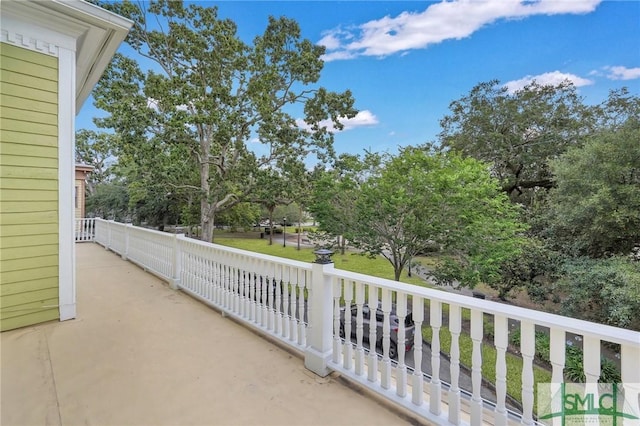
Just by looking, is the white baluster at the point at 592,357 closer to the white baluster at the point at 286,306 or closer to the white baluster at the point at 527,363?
the white baluster at the point at 527,363

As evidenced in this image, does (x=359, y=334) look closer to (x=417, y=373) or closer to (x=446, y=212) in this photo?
(x=417, y=373)

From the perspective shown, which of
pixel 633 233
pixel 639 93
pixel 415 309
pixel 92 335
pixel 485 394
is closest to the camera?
pixel 415 309

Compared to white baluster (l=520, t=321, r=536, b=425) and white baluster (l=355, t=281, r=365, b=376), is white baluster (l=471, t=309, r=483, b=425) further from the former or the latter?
white baluster (l=355, t=281, r=365, b=376)

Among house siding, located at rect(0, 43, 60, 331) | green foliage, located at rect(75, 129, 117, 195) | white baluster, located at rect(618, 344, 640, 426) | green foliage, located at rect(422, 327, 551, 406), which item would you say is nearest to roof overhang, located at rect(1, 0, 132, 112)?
house siding, located at rect(0, 43, 60, 331)

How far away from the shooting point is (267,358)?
2553 millimetres

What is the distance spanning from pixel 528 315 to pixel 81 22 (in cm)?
460

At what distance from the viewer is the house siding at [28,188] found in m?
2.89

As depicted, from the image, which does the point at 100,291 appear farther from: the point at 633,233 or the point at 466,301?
the point at 633,233

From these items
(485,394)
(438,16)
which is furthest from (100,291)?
(438,16)

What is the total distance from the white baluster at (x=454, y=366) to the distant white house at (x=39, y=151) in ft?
12.7

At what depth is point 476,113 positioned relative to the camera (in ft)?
48.7

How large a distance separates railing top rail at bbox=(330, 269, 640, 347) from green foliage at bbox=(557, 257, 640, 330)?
26.0 feet

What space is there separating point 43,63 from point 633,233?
41.2 feet

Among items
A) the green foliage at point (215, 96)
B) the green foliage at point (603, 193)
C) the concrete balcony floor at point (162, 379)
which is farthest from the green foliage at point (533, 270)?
the concrete balcony floor at point (162, 379)
